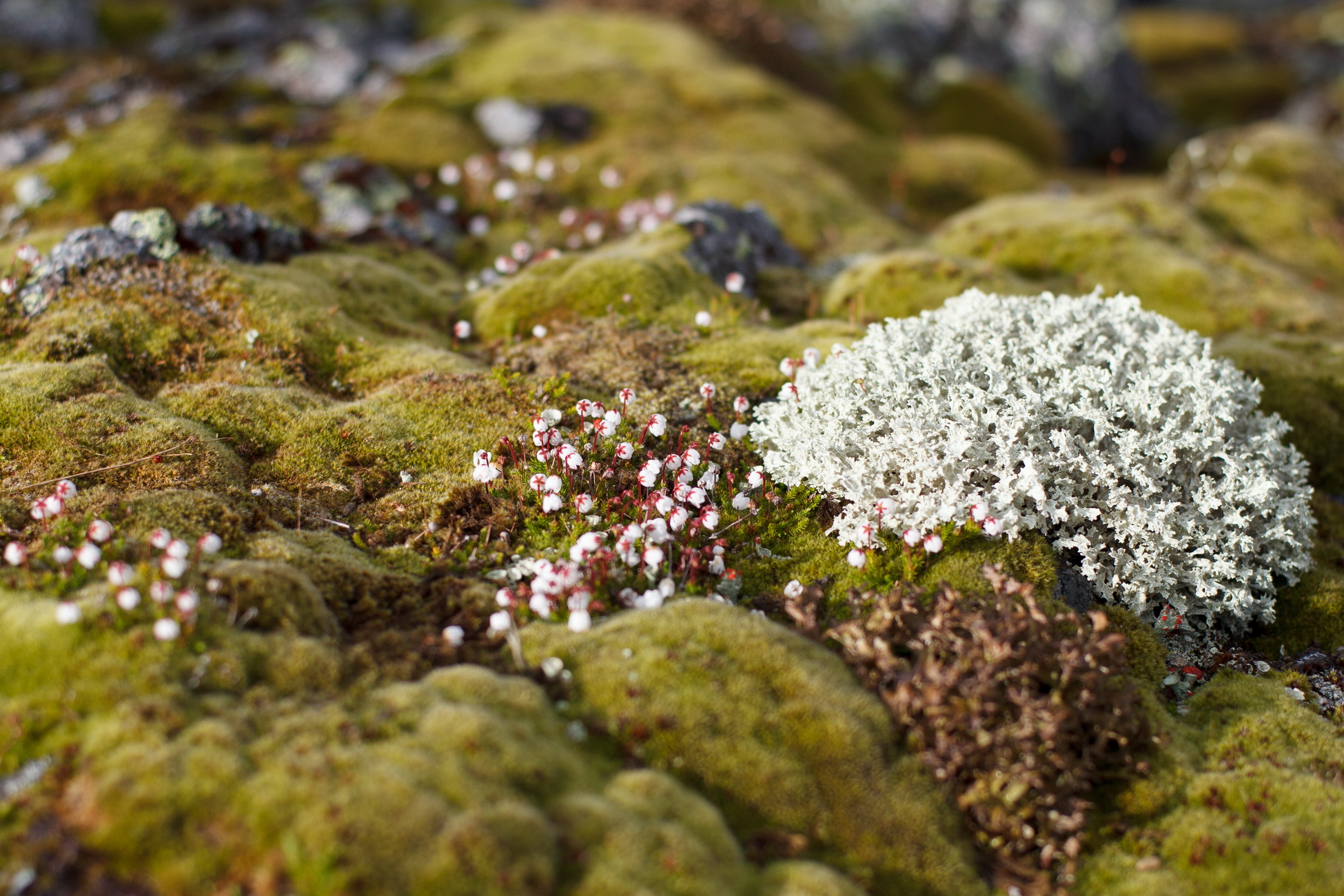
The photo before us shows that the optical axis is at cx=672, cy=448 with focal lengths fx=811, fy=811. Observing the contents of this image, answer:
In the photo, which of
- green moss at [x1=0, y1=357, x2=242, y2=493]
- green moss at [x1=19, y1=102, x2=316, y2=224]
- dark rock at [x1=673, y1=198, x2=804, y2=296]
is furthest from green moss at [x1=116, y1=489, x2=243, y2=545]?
green moss at [x1=19, y1=102, x2=316, y2=224]

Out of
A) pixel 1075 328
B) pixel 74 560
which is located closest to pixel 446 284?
pixel 74 560

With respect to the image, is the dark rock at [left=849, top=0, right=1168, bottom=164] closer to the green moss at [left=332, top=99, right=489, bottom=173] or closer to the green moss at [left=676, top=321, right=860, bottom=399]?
the green moss at [left=332, top=99, right=489, bottom=173]

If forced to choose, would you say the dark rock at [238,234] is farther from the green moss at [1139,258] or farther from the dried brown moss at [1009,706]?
the green moss at [1139,258]

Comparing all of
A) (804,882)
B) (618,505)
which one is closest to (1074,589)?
(804,882)

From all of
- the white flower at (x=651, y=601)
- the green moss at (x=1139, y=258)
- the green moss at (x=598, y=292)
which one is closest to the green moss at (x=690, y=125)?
the green moss at (x=1139, y=258)

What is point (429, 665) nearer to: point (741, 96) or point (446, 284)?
point (446, 284)
